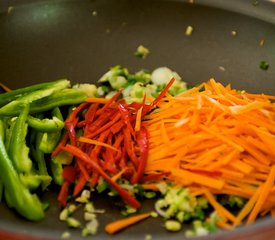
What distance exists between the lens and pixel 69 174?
1.25 meters

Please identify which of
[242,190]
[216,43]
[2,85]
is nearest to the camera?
[242,190]

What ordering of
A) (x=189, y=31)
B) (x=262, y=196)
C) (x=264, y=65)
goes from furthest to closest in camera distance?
(x=189, y=31) → (x=264, y=65) → (x=262, y=196)

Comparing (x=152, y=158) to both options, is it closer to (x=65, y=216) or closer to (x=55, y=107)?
(x=65, y=216)

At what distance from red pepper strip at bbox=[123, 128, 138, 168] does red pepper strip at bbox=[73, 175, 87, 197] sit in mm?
147

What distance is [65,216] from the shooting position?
3.86 ft

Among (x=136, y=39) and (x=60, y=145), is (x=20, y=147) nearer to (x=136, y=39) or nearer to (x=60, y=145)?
(x=60, y=145)

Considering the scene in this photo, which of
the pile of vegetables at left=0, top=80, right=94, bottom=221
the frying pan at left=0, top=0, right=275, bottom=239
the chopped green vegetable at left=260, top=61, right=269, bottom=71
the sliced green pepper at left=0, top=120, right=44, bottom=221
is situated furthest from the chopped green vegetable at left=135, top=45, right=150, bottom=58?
the sliced green pepper at left=0, top=120, right=44, bottom=221

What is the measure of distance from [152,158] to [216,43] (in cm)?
70

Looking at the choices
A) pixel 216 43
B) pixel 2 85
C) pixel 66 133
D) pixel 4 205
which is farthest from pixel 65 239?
pixel 216 43

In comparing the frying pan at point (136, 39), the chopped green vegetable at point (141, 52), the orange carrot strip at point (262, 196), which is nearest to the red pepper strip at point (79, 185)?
the orange carrot strip at point (262, 196)

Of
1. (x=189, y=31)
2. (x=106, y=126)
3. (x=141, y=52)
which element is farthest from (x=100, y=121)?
(x=189, y=31)

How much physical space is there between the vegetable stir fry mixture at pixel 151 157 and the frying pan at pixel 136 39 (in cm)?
27

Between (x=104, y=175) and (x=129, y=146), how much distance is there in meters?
0.13

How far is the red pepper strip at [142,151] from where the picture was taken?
1.23 metres
